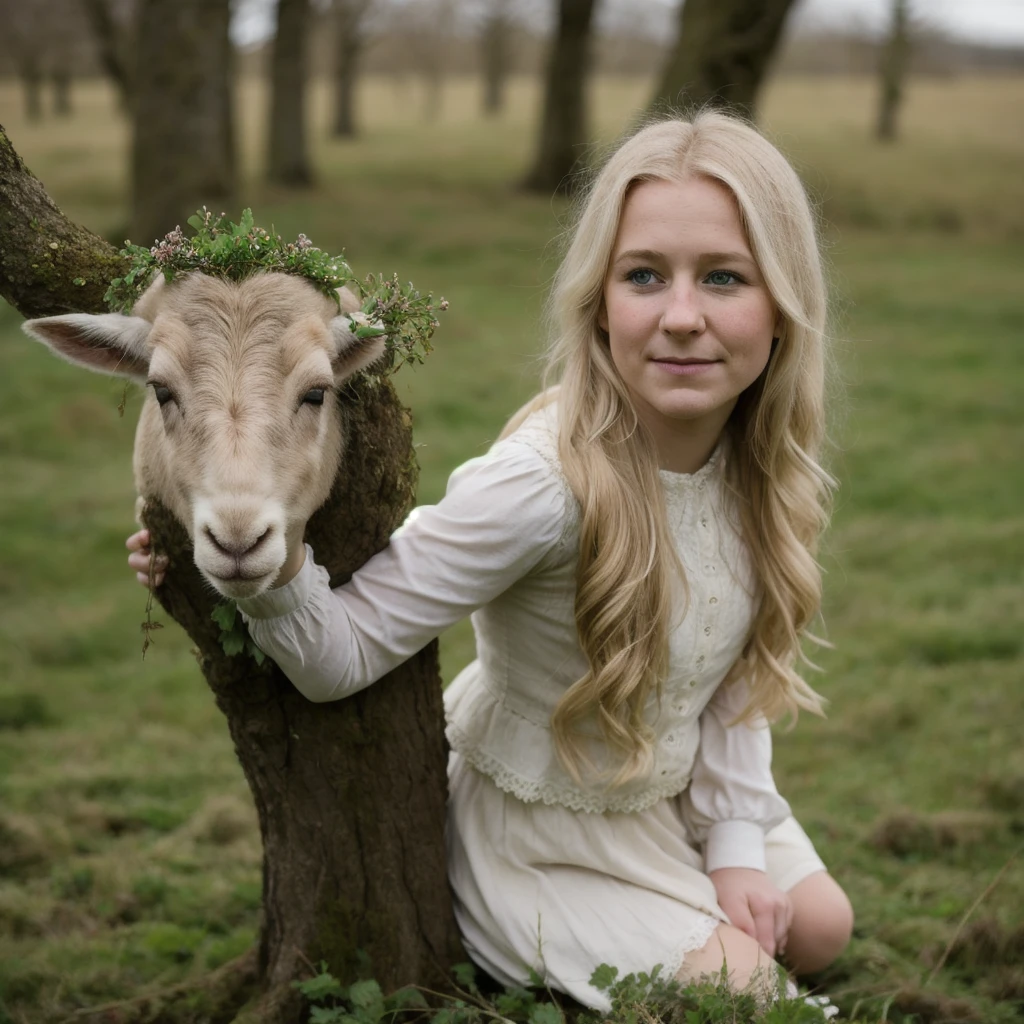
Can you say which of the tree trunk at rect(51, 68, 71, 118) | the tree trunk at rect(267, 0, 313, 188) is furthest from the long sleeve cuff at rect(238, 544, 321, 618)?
the tree trunk at rect(51, 68, 71, 118)

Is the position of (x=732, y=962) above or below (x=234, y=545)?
below

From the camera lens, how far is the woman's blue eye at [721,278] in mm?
2637

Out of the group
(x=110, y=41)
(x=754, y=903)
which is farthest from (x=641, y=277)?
(x=110, y=41)

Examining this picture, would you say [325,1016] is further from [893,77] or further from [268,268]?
[893,77]

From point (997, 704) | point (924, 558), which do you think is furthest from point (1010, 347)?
point (997, 704)

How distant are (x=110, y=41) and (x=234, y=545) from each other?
63.6 ft

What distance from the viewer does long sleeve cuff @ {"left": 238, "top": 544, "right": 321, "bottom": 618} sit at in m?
2.21

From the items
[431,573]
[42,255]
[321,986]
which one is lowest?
[321,986]

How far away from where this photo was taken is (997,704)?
515 centimetres

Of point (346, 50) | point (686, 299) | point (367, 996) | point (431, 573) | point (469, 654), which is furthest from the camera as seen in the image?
point (346, 50)

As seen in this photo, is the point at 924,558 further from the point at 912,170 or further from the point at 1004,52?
the point at 1004,52

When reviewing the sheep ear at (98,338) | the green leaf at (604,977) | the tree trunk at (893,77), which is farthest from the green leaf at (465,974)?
the tree trunk at (893,77)

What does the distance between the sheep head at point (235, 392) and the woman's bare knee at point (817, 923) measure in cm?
172

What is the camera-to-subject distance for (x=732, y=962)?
8.88 feet
